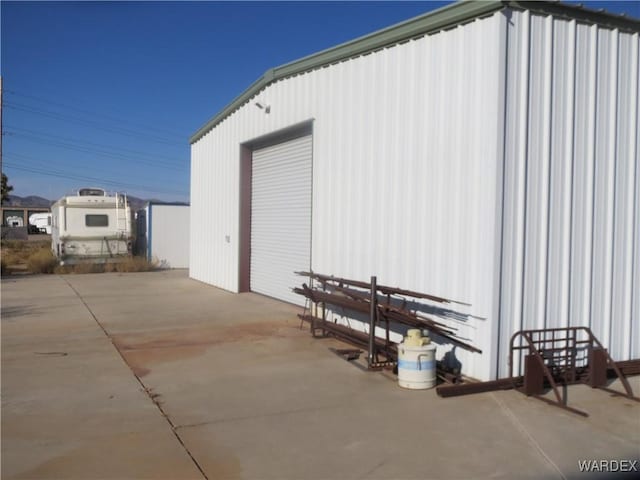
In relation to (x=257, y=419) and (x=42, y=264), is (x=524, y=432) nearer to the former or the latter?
(x=257, y=419)

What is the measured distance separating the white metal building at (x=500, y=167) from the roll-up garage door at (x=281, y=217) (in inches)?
92.2

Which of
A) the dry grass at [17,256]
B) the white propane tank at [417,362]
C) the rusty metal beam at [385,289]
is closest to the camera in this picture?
the white propane tank at [417,362]

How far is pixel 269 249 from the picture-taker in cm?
1338

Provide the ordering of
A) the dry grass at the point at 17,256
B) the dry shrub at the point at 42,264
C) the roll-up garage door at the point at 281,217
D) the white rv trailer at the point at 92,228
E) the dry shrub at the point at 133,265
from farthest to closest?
the dry grass at the point at 17,256 → the dry shrub at the point at 133,265 → the dry shrub at the point at 42,264 → the white rv trailer at the point at 92,228 → the roll-up garage door at the point at 281,217

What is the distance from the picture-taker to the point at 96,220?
2128 centimetres

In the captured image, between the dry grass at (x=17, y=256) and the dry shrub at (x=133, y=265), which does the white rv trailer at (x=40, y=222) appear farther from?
the dry shrub at (x=133, y=265)

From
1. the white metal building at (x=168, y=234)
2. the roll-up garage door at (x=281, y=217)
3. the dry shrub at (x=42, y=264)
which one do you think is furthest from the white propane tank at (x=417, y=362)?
the white metal building at (x=168, y=234)

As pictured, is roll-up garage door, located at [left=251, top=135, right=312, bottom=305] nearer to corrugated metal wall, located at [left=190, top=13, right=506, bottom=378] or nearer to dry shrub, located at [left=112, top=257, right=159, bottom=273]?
corrugated metal wall, located at [left=190, top=13, right=506, bottom=378]

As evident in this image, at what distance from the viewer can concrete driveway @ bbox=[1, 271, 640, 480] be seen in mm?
4324

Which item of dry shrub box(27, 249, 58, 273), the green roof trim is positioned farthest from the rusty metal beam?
dry shrub box(27, 249, 58, 273)

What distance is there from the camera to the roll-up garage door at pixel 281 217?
11.7m

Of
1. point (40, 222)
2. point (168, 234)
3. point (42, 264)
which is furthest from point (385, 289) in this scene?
point (40, 222)

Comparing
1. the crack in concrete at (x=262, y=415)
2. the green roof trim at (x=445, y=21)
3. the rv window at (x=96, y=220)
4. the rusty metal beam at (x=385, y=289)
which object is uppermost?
the green roof trim at (x=445, y=21)

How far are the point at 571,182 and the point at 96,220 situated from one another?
1816 centimetres
